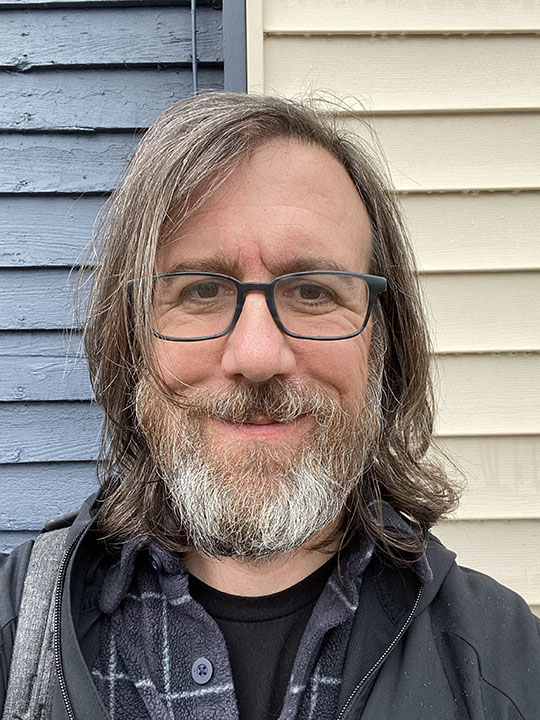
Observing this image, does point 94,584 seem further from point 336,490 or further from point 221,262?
point 221,262

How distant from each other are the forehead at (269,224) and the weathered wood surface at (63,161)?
38.5 inches

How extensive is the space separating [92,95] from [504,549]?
1.91 m

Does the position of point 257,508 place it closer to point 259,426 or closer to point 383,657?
point 259,426

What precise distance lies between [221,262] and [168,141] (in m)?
0.32

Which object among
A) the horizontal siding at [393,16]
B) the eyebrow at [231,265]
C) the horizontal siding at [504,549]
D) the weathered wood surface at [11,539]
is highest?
the horizontal siding at [393,16]

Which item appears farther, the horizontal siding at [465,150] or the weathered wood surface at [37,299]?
the weathered wood surface at [37,299]

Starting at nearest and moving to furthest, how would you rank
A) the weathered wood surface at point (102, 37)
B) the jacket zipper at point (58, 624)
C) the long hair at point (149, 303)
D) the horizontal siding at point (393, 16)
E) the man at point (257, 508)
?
the jacket zipper at point (58, 624) < the man at point (257, 508) < the long hair at point (149, 303) < the horizontal siding at point (393, 16) < the weathered wood surface at point (102, 37)

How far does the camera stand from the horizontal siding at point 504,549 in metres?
1.80

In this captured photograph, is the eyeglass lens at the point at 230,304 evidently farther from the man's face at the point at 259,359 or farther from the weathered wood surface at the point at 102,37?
the weathered wood surface at the point at 102,37

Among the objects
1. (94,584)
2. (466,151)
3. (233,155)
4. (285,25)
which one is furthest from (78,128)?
(94,584)

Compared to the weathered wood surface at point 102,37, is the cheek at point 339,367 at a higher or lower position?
lower

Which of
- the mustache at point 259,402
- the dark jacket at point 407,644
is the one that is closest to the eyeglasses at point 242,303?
the mustache at point 259,402

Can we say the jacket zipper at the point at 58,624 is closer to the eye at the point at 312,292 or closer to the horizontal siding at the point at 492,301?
the eye at the point at 312,292

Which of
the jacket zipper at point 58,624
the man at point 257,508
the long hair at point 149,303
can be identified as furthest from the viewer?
the long hair at point 149,303
